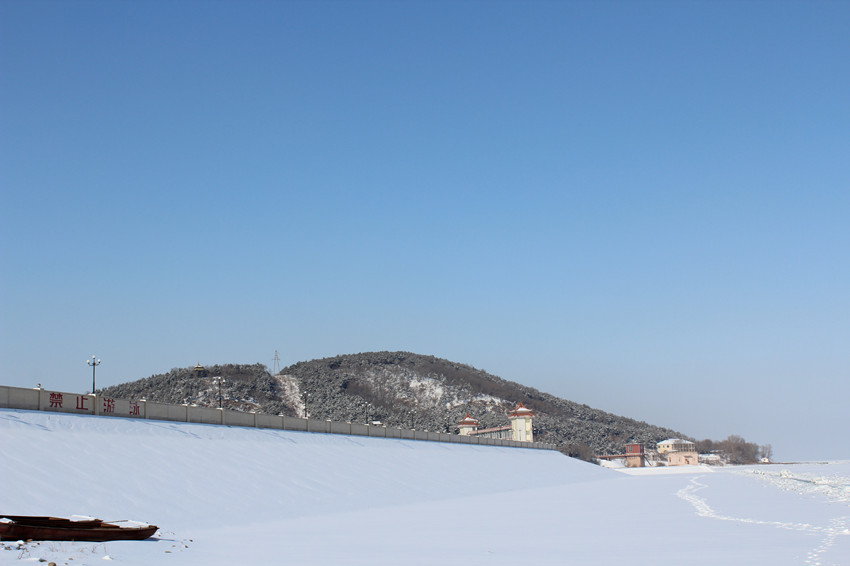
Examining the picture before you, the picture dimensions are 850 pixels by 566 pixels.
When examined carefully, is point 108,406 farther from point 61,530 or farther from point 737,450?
point 737,450

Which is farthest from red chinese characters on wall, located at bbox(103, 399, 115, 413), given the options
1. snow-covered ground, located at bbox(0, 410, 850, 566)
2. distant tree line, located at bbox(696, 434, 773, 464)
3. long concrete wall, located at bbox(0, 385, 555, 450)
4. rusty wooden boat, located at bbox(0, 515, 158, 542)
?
distant tree line, located at bbox(696, 434, 773, 464)

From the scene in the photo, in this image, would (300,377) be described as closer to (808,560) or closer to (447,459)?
(447,459)

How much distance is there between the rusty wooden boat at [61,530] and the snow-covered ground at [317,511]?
0.31 meters

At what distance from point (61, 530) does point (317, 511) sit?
16.5 metres

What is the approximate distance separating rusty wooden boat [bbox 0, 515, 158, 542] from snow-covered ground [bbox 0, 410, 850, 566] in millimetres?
313

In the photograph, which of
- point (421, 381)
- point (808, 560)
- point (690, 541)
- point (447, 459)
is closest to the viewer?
point (808, 560)

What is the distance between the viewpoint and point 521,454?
270ft

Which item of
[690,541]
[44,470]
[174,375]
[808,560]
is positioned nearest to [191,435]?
[44,470]

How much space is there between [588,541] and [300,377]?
152 metres

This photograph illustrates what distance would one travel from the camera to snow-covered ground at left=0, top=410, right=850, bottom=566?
17.8 meters

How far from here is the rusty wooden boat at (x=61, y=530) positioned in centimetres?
1547

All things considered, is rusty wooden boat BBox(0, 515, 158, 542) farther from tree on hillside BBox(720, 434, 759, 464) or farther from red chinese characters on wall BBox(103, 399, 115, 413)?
tree on hillside BBox(720, 434, 759, 464)

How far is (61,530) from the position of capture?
15906mm

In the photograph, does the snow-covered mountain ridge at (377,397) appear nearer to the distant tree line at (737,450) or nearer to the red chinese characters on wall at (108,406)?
the distant tree line at (737,450)
